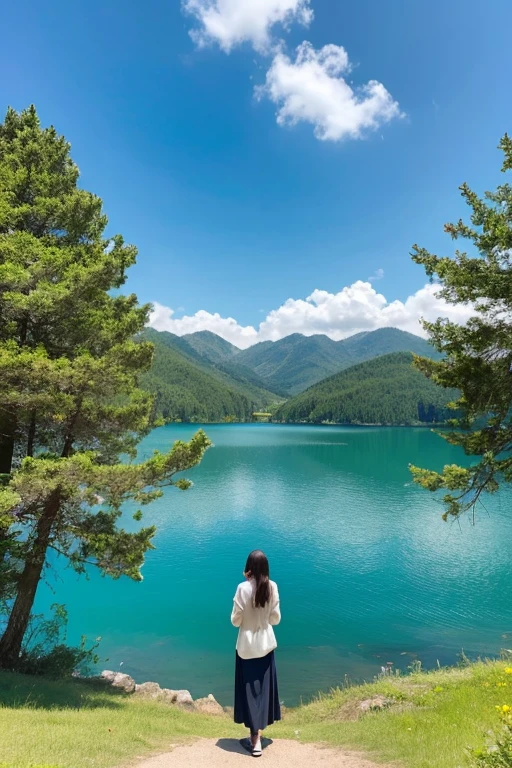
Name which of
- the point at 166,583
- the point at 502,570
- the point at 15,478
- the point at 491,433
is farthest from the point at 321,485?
the point at 15,478

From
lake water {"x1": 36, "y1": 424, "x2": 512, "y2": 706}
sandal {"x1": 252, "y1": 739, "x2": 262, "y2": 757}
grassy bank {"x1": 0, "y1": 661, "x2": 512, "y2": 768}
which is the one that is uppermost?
sandal {"x1": 252, "y1": 739, "x2": 262, "y2": 757}

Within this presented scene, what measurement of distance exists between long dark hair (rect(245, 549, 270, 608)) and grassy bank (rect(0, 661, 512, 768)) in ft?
8.54

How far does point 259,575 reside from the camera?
230 inches

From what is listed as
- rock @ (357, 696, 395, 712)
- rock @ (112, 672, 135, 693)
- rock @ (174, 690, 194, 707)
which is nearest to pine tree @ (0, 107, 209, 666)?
rock @ (112, 672, 135, 693)

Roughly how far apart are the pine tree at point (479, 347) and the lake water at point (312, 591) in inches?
395

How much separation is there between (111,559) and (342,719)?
247 inches

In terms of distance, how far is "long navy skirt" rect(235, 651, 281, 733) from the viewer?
6.02 meters

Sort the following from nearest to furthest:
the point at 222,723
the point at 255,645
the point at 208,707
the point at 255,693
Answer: the point at 255,645 < the point at 255,693 < the point at 222,723 < the point at 208,707

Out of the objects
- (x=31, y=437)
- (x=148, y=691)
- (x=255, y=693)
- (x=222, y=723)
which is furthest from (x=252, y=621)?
(x=148, y=691)

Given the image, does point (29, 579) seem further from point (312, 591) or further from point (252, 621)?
point (312, 591)

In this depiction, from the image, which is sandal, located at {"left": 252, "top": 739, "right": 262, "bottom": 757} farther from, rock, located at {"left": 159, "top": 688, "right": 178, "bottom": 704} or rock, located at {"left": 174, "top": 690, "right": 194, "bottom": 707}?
rock, located at {"left": 174, "top": 690, "right": 194, "bottom": 707}

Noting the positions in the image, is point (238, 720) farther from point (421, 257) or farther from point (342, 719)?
point (421, 257)

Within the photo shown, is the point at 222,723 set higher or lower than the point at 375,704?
lower

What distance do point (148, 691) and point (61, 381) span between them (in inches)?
389
